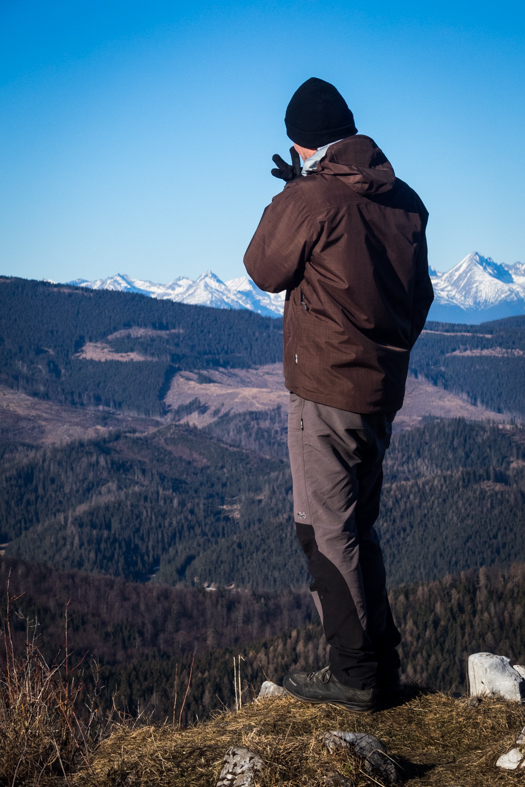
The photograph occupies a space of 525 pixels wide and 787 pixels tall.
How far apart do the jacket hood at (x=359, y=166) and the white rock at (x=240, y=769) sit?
3.11m

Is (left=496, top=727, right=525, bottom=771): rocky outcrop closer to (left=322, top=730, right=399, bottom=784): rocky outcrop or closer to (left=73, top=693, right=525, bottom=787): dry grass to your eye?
(left=73, top=693, right=525, bottom=787): dry grass

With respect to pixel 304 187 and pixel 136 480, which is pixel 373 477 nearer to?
pixel 304 187

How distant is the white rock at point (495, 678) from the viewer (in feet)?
16.9

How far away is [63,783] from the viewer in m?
3.39

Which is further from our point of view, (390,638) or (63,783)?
(390,638)

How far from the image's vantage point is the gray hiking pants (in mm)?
4227

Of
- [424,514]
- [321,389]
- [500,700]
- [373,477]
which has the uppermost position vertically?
[321,389]

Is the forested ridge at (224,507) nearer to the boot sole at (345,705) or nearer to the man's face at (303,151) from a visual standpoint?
the boot sole at (345,705)

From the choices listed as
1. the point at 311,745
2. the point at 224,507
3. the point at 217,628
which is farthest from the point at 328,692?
the point at 224,507

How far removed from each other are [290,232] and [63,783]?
3149 mm

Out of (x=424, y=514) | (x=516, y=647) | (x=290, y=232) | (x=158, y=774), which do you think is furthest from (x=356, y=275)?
(x=424, y=514)

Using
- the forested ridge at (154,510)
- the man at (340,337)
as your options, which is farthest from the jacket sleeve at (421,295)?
the forested ridge at (154,510)

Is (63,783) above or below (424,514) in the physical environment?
above

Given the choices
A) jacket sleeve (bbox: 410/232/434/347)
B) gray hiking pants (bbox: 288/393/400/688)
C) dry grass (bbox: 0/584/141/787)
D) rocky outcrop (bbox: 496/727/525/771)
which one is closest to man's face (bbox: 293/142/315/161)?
jacket sleeve (bbox: 410/232/434/347)
